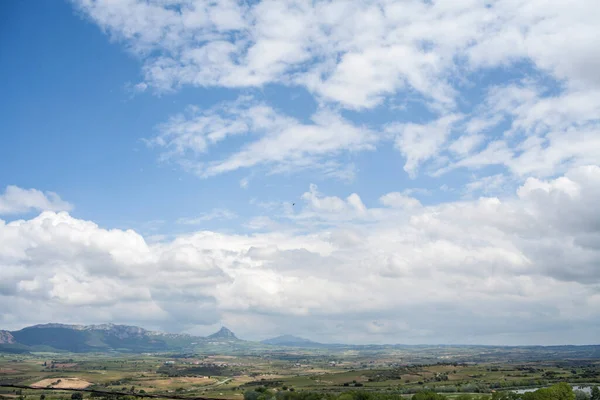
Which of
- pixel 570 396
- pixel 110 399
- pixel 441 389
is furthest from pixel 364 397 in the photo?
pixel 110 399

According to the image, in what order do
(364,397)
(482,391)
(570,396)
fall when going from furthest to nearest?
(482,391)
(364,397)
(570,396)

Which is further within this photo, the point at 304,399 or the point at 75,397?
the point at 75,397

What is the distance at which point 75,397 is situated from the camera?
167000mm

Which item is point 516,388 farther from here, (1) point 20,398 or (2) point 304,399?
(1) point 20,398

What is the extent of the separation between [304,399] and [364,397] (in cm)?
1726

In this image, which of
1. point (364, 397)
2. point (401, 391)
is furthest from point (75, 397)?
point (401, 391)

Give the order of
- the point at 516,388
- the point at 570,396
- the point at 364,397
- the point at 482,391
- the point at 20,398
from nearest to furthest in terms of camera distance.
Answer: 1. the point at 570,396
2. the point at 364,397
3. the point at 20,398
4. the point at 482,391
5. the point at 516,388

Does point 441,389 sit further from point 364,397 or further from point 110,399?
point 110,399

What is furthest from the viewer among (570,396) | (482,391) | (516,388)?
(516,388)

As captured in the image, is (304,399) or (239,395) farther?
(239,395)

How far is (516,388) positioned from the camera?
19462 cm

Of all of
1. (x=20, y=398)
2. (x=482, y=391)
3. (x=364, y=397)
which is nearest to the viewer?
(x=364, y=397)

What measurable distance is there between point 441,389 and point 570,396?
230ft

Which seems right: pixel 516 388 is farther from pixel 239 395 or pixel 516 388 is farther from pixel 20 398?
pixel 20 398
